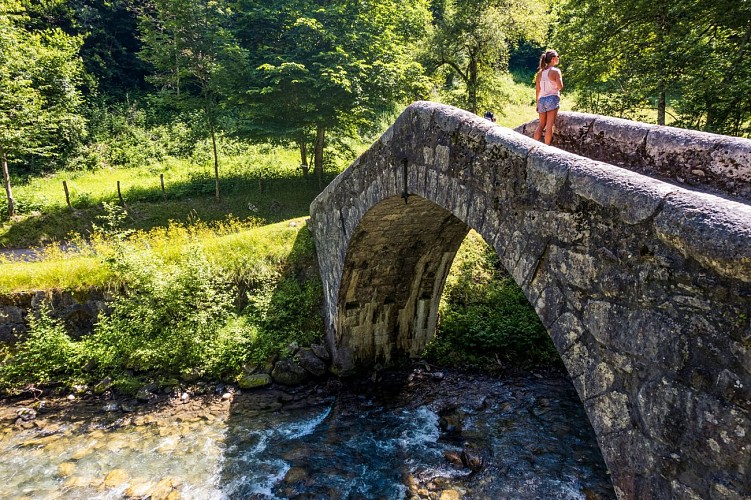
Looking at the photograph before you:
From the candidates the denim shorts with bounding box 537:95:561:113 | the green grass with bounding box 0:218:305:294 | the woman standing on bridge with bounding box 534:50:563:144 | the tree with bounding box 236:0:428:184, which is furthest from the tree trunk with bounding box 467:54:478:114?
the denim shorts with bounding box 537:95:561:113

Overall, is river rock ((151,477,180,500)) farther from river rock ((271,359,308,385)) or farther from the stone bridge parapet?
the stone bridge parapet

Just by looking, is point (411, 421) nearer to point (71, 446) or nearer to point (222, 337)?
point (222, 337)

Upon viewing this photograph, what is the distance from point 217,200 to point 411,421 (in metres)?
12.8

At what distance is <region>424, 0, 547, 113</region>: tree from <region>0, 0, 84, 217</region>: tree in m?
14.8

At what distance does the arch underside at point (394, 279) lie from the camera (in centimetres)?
796

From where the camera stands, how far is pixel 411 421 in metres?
8.67

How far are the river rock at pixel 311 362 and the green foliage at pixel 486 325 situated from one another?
8.64 feet

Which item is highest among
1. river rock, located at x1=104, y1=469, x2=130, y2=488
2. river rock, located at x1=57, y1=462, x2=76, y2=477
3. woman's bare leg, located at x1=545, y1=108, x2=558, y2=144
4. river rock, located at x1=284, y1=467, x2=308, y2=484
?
woman's bare leg, located at x1=545, y1=108, x2=558, y2=144

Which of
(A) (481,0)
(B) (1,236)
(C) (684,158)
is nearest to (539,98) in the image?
(C) (684,158)

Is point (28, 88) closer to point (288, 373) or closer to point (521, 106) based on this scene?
point (288, 373)

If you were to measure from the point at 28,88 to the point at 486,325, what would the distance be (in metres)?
16.8

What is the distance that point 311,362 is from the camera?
10.0 metres

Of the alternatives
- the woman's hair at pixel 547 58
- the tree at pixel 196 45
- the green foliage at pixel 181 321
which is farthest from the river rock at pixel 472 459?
the tree at pixel 196 45

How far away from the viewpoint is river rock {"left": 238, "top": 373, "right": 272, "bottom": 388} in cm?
961
